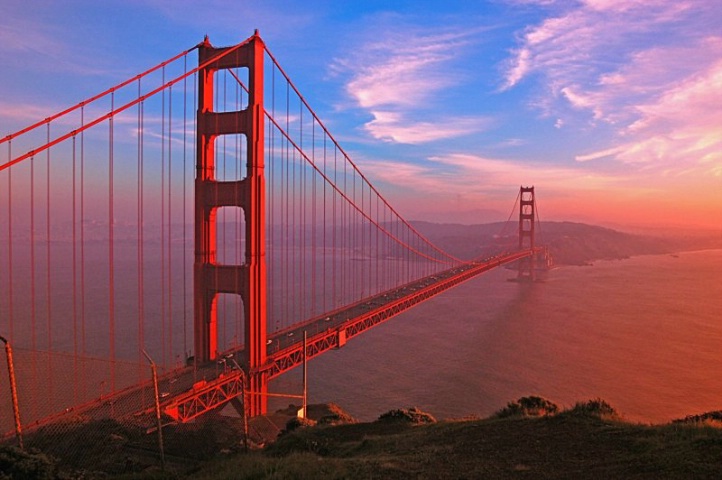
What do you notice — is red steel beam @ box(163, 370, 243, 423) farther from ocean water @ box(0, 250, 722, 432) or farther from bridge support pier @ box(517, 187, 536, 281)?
bridge support pier @ box(517, 187, 536, 281)

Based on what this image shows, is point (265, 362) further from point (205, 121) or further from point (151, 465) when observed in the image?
point (205, 121)

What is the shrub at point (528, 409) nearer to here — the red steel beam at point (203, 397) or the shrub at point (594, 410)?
the shrub at point (594, 410)

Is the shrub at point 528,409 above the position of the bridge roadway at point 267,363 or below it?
above

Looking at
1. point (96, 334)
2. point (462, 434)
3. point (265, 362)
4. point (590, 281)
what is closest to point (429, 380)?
point (265, 362)

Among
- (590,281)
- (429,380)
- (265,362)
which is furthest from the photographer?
(590,281)

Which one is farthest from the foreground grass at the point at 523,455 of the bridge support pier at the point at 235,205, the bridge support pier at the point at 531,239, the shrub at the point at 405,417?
the bridge support pier at the point at 531,239
